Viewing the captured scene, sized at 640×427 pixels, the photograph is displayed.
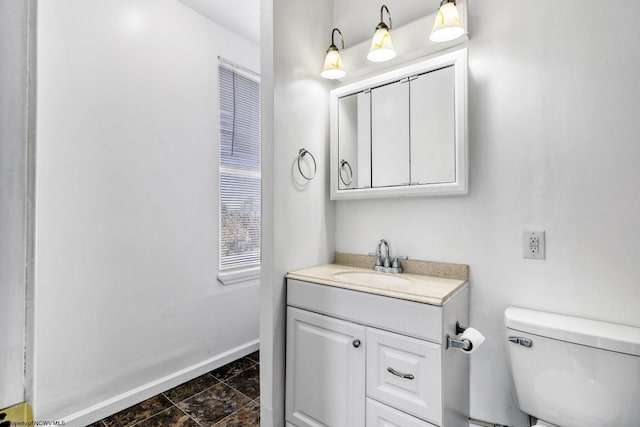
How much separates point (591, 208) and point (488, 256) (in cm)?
41

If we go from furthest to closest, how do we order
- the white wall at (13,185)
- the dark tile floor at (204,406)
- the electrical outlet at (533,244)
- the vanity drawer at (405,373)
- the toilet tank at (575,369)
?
the dark tile floor at (204,406)
the electrical outlet at (533,244)
the vanity drawer at (405,373)
the toilet tank at (575,369)
the white wall at (13,185)

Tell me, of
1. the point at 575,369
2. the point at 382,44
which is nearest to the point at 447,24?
the point at 382,44

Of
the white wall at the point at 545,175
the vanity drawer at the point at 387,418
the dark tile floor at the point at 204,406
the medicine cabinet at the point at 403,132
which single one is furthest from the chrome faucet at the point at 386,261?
the dark tile floor at the point at 204,406

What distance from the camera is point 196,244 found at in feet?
7.21

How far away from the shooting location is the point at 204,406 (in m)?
1.84

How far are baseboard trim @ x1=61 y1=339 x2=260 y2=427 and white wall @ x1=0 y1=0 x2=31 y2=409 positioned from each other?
61.8 inches

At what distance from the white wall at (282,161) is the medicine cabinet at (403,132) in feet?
0.59

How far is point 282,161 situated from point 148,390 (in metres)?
1.68

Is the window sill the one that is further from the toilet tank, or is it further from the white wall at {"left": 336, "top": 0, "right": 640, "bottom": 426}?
the toilet tank

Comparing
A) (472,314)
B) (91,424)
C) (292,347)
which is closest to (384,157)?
(472,314)

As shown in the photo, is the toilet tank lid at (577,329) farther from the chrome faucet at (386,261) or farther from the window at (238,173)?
the window at (238,173)

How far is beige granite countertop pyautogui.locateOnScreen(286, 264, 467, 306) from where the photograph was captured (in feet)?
3.82

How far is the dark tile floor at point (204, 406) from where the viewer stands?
1.70 metres

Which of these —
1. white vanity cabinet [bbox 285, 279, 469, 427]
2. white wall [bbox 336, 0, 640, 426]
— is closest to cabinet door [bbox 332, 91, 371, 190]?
white wall [bbox 336, 0, 640, 426]
